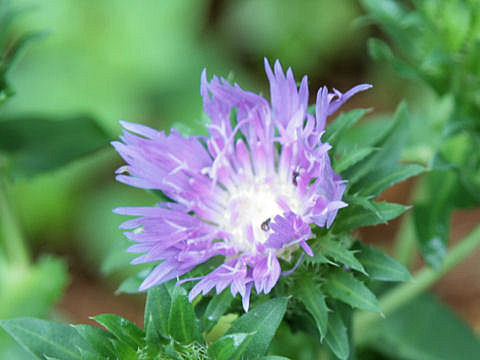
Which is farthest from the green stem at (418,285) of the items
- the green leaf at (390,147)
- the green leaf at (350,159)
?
the green leaf at (350,159)

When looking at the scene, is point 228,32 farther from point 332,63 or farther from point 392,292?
point 392,292

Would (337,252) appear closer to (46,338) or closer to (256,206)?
(256,206)

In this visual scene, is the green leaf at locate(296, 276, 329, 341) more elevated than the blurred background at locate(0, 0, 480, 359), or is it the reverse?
the blurred background at locate(0, 0, 480, 359)

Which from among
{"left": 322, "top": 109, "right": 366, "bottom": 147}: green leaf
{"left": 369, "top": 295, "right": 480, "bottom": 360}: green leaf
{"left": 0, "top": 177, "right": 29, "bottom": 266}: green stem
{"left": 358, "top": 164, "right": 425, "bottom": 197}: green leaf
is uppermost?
{"left": 0, "top": 177, "right": 29, "bottom": 266}: green stem

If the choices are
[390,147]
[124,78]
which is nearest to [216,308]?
[390,147]

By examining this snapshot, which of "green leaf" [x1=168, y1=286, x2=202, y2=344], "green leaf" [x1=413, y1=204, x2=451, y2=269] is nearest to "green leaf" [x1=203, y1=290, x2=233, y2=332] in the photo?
"green leaf" [x1=168, y1=286, x2=202, y2=344]

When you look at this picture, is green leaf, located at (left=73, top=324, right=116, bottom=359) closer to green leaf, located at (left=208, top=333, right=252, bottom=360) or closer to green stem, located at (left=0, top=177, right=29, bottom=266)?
green leaf, located at (left=208, top=333, right=252, bottom=360)
